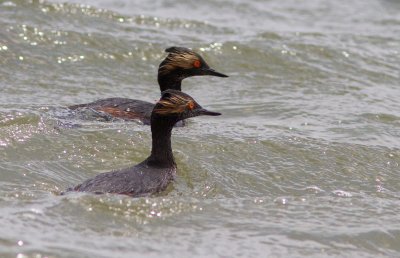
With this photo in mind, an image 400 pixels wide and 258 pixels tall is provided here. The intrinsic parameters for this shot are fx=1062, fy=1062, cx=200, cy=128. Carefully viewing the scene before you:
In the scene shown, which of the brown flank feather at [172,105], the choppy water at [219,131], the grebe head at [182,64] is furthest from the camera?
the grebe head at [182,64]

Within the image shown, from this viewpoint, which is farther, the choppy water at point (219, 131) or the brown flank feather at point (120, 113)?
the brown flank feather at point (120, 113)

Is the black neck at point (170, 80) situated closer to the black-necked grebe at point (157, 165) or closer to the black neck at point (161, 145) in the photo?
the black-necked grebe at point (157, 165)

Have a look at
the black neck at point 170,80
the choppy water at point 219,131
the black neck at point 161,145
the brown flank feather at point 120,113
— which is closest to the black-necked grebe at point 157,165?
the black neck at point 161,145

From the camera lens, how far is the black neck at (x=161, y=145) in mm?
9492

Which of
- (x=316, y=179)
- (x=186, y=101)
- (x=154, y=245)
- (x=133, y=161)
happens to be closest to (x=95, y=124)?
(x=133, y=161)

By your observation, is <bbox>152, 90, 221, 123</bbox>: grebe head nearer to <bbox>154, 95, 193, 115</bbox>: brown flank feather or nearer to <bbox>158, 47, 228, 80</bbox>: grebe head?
<bbox>154, 95, 193, 115</bbox>: brown flank feather

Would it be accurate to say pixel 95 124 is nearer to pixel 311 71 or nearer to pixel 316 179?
pixel 316 179

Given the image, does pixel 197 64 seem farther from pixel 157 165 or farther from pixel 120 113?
pixel 157 165

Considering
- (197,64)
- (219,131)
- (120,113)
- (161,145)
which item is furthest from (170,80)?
(161,145)

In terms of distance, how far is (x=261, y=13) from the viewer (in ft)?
59.2

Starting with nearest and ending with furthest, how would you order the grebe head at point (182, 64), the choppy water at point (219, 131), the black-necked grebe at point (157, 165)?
1. the choppy water at point (219, 131)
2. the black-necked grebe at point (157, 165)
3. the grebe head at point (182, 64)

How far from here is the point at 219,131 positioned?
1152cm

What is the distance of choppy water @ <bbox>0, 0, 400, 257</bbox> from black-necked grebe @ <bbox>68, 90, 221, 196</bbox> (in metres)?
0.19

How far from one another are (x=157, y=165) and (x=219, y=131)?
2173mm
